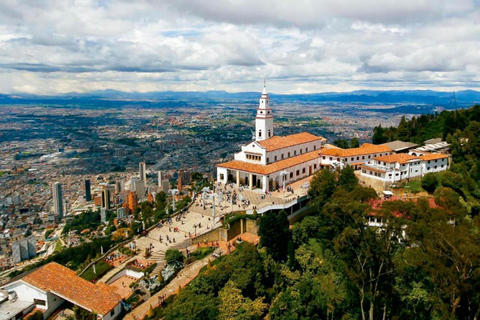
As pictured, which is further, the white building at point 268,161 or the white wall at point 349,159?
the white wall at point 349,159

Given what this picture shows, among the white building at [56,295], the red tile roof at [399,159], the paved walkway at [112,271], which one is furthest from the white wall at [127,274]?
the red tile roof at [399,159]

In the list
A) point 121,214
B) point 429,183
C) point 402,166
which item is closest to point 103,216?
point 121,214

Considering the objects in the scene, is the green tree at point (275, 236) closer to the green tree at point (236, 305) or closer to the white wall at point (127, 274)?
the green tree at point (236, 305)

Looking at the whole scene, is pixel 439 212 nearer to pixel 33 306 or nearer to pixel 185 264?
pixel 185 264

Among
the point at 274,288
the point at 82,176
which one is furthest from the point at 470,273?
the point at 82,176

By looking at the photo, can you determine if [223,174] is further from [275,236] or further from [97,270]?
[97,270]

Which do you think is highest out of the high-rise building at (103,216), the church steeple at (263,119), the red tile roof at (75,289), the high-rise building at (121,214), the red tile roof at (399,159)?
the church steeple at (263,119)

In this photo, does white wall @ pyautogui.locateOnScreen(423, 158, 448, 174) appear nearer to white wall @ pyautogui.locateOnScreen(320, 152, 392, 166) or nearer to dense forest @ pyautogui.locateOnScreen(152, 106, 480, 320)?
white wall @ pyautogui.locateOnScreen(320, 152, 392, 166)
